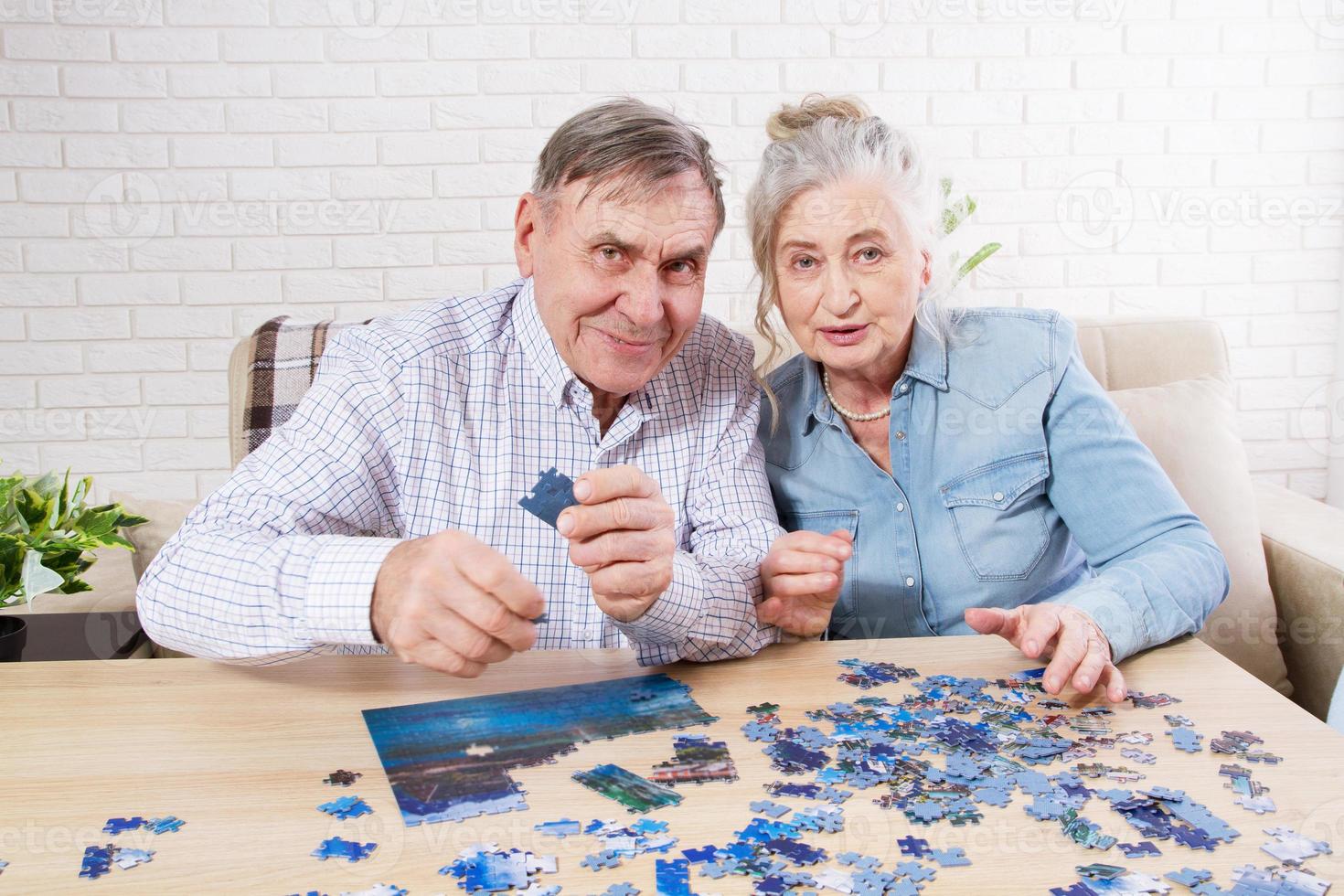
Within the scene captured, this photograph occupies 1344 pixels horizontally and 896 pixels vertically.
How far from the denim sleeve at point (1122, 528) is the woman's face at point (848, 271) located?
1.18ft

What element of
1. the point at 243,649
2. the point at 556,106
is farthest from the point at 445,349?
the point at 556,106

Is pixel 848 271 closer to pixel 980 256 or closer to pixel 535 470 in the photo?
pixel 535 470

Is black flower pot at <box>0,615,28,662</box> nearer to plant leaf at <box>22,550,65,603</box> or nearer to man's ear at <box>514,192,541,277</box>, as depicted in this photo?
plant leaf at <box>22,550,65,603</box>

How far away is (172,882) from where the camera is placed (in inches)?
41.4

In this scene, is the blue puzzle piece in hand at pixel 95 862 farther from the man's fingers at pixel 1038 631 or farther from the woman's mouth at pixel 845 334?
the woman's mouth at pixel 845 334

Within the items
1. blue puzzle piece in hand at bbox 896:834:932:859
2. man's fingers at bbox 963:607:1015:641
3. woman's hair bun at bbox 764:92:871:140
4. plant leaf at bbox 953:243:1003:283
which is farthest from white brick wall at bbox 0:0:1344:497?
blue puzzle piece in hand at bbox 896:834:932:859

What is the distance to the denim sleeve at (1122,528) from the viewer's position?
1.65 meters

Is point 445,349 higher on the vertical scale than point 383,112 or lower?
lower

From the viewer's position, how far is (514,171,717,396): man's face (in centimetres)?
177

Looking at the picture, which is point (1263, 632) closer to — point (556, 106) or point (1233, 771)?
point (1233, 771)

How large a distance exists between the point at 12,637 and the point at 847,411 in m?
1.54

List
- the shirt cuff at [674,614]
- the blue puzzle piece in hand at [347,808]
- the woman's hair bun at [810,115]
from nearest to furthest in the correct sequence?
the blue puzzle piece in hand at [347,808], the shirt cuff at [674,614], the woman's hair bun at [810,115]

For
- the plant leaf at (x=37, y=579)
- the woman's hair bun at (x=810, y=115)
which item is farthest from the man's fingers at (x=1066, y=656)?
the plant leaf at (x=37, y=579)

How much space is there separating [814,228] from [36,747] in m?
1.41
